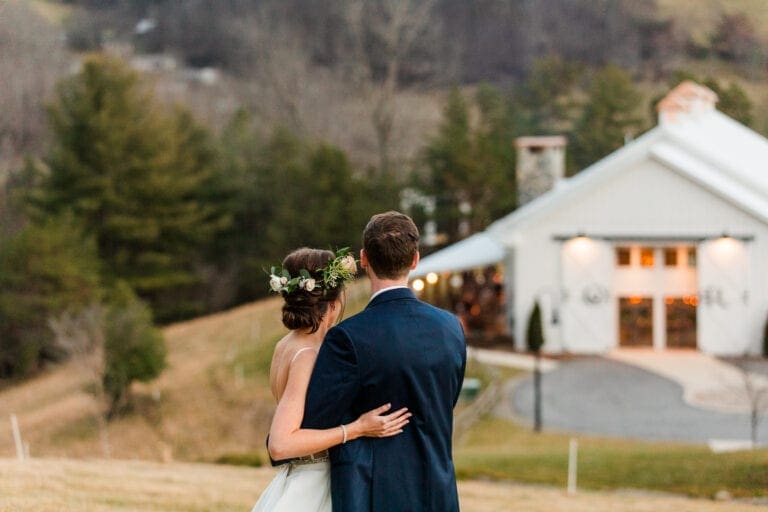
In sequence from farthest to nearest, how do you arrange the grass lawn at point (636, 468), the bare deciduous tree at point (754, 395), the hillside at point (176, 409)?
the hillside at point (176, 409) → the bare deciduous tree at point (754, 395) → the grass lawn at point (636, 468)

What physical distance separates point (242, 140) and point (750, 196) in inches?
1024

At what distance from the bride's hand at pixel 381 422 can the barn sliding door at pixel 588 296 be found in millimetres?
22044

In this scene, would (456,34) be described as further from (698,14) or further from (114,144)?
(114,144)

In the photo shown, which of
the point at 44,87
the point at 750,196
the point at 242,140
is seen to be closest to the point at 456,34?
the point at 44,87

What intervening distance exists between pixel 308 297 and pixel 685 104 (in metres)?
26.9

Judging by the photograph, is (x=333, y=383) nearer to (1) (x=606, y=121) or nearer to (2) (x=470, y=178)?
(2) (x=470, y=178)

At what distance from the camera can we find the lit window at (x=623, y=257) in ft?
84.3

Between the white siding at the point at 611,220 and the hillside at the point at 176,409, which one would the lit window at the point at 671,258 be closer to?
the white siding at the point at 611,220

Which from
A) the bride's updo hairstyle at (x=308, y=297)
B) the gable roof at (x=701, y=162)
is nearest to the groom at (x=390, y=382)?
the bride's updo hairstyle at (x=308, y=297)

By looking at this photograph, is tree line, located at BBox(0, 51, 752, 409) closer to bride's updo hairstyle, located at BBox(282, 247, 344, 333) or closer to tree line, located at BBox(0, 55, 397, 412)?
tree line, located at BBox(0, 55, 397, 412)

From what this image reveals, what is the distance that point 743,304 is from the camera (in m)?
24.8

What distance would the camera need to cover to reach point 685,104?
29.1m

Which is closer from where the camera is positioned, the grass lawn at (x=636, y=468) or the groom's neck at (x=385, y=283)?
the groom's neck at (x=385, y=283)

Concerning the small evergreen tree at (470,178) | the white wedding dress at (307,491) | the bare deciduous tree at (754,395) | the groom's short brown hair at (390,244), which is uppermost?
the groom's short brown hair at (390,244)
